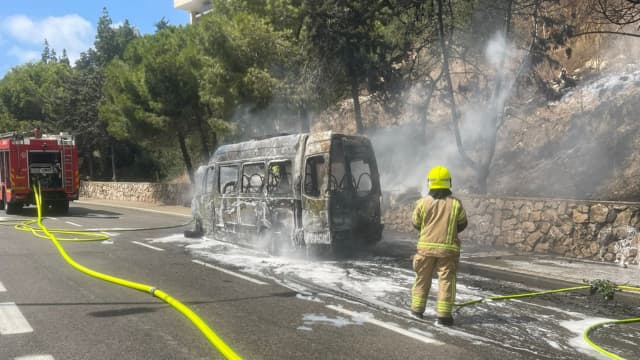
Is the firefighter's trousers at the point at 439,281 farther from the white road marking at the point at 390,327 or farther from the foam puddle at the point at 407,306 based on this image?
the white road marking at the point at 390,327

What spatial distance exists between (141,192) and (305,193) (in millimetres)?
25137

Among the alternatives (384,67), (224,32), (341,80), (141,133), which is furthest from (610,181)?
(141,133)

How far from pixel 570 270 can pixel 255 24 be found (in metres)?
13.1

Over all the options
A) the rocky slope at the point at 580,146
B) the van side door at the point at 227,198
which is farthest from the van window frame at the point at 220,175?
the rocky slope at the point at 580,146

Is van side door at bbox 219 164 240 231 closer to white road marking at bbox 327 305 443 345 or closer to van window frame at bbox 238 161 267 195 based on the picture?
van window frame at bbox 238 161 267 195

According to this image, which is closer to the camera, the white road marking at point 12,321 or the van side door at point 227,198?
the white road marking at point 12,321

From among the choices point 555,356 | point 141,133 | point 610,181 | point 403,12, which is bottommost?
point 555,356

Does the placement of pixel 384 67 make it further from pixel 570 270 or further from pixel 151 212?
pixel 151 212

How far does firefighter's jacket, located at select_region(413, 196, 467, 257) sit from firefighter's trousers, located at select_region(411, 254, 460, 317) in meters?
0.08

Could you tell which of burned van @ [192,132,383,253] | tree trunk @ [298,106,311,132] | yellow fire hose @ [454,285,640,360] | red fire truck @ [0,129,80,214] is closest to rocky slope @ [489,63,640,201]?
yellow fire hose @ [454,285,640,360]

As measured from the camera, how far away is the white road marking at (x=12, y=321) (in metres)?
5.75

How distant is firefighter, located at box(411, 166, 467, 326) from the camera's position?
5.93 m

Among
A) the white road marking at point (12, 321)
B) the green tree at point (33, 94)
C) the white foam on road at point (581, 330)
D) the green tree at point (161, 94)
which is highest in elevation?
the green tree at point (33, 94)

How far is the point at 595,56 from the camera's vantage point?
19141 millimetres
